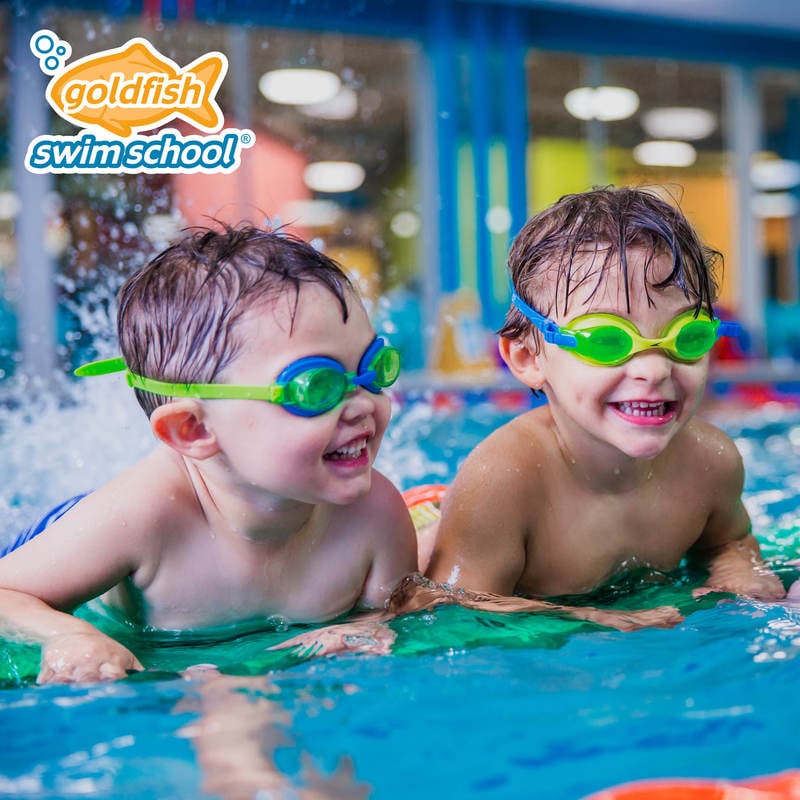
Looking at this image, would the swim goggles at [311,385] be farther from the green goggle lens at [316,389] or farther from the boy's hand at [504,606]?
the boy's hand at [504,606]

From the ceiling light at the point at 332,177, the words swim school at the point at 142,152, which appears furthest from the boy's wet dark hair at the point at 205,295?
the ceiling light at the point at 332,177

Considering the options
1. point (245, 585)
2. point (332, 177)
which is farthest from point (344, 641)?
point (332, 177)

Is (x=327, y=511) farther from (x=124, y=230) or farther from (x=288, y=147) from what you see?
(x=288, y=147)

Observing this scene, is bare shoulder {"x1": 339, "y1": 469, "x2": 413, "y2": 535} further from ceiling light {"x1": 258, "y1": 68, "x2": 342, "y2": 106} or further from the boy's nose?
ceiling light {"x1": 258, "y1": 68, "x2": 342, "y2": 106}

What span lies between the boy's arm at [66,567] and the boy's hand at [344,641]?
34 centimetres

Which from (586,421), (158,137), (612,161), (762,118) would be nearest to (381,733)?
(586,421)

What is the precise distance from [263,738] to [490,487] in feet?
2.95

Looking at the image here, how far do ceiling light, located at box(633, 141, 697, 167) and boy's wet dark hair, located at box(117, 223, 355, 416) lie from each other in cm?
1244

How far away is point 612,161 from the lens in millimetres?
13562

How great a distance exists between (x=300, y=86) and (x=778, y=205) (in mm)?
6556

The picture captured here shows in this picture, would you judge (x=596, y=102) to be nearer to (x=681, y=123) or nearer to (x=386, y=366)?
(x=681, y=123)

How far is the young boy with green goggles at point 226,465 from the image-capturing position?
6.49 feet

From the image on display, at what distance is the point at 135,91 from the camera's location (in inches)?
144

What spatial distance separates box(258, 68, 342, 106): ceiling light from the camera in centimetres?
1222
